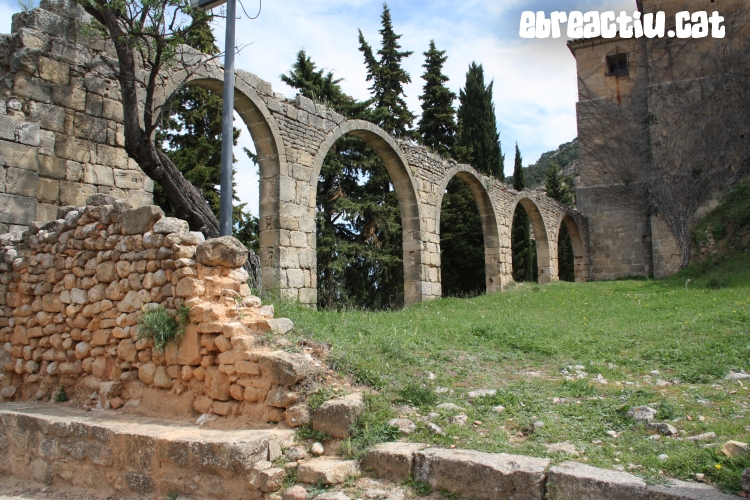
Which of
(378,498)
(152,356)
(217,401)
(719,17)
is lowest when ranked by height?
(378,498)

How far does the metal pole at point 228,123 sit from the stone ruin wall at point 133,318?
1409mm

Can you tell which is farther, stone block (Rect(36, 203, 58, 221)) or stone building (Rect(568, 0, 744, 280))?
stone building (Rect(568, 0, 744, 280))

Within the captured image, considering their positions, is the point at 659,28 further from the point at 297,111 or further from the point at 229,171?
the point at 229,171

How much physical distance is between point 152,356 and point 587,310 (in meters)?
7.37

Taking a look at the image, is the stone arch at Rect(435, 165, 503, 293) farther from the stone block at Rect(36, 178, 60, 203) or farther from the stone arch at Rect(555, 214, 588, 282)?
the stone block at Rect(36, 178, 60, 203)

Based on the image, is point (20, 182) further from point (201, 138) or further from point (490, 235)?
point (490, 235)

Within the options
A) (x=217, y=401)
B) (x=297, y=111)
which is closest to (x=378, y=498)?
(x=217, y=401)

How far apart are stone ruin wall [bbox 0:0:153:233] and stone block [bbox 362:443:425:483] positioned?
5.21 m

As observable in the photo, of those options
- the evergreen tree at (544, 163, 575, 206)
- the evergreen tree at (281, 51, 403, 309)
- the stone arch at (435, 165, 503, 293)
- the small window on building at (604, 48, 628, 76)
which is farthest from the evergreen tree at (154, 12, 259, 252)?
the evergreen tree at (544, 163, 575, 206)

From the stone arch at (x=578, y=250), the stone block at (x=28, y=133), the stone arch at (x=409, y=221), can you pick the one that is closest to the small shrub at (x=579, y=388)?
the stone block at (x=28, y=133)

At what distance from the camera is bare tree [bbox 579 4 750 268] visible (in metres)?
18.4

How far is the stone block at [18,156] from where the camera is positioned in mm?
6305

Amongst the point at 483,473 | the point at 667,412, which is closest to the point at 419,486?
the point at 483,473

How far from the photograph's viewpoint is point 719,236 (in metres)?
14.5
